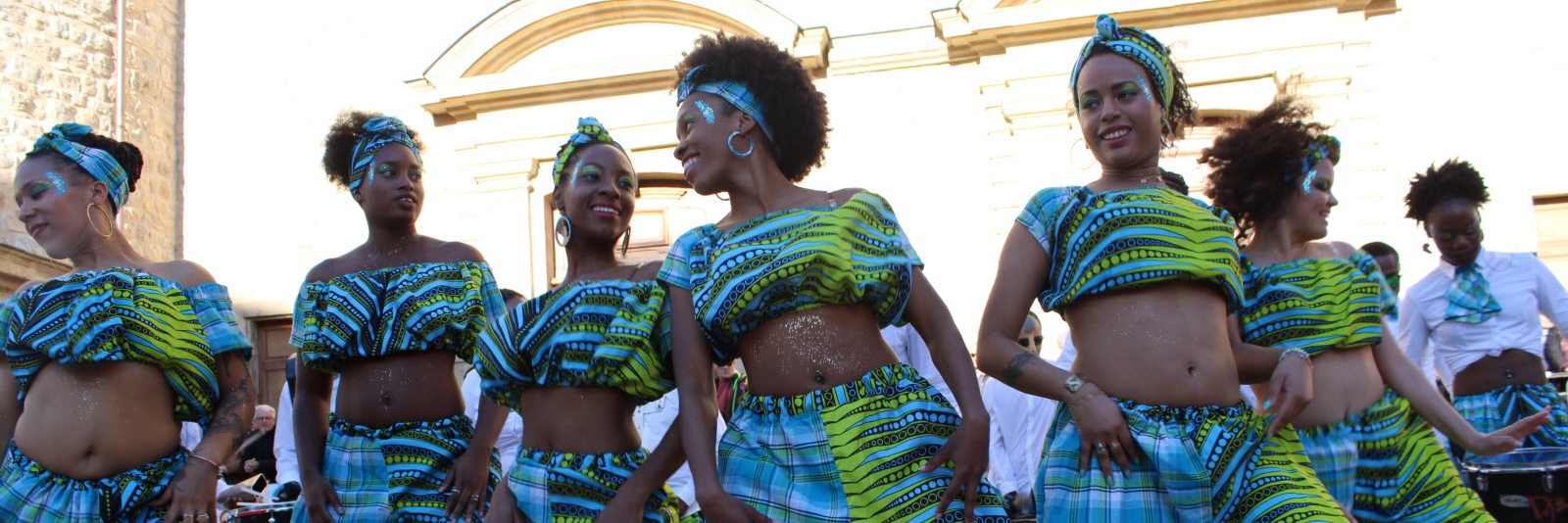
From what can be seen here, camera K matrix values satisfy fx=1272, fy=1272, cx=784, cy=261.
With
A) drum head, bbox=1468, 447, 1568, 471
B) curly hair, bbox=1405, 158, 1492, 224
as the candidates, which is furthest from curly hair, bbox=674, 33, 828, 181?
curly hair, bbox=1405, 158, 1492, 224

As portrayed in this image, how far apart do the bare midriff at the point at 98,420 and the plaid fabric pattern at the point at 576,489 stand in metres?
1.34

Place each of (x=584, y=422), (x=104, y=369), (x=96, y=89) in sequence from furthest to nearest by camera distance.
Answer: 1. (x=96, y=89)
2. (x=104, y=369)
3. (x=584, y=422)

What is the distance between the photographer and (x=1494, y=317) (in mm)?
5844

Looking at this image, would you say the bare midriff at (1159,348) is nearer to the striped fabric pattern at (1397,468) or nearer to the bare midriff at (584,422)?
the bare midriff at (584,422)

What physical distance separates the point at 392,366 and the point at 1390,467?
9.78 feet

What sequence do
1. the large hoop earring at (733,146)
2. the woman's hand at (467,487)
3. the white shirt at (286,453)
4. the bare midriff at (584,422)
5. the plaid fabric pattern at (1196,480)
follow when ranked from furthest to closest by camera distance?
the white shirt at (286,453) < the woman's hand at (467,487) < the bare midriff at (584,422) < the large hoop earring at (733,146) < the plaid fabric pattern at (1196,480)

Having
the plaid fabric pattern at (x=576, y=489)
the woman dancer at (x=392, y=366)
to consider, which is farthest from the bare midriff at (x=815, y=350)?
the woman dancer at (x=392, y=366)

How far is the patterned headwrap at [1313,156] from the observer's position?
12.4 ft

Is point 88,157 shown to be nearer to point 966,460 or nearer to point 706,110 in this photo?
point 706,110

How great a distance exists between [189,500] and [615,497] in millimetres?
1481

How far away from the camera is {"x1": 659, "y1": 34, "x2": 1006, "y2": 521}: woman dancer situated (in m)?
2.62

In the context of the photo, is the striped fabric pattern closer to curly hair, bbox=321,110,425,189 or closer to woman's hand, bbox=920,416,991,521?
woman's hand, bbox=920,416,991,521

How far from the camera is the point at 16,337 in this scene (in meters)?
3.91

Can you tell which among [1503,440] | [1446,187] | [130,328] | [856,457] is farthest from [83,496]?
[1446,187]
